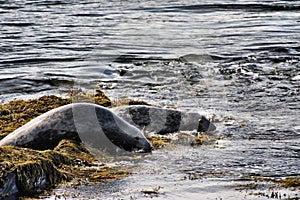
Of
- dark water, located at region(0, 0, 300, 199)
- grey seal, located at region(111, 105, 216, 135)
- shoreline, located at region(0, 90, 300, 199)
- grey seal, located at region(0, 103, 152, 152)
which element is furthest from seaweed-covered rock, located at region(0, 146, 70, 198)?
grey seal, located at region(111, 105, 216, 135)

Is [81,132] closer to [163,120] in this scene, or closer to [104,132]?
[104,132]

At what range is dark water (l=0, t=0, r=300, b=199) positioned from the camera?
5867 mm

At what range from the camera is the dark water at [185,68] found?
587cm

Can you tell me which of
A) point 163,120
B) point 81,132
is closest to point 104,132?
point 81,132

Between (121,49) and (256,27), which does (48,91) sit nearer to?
(121,49)

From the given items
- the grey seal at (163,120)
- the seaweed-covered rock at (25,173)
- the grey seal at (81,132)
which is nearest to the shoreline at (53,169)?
the seaweed-covered rock at (25,173)

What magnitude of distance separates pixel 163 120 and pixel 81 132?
1.42 metres

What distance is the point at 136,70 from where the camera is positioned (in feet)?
39.5

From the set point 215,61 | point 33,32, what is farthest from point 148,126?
point 33,32

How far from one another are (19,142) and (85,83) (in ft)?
15.2

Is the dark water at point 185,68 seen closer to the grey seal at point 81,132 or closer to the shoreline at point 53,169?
the shoreline at point 53,169

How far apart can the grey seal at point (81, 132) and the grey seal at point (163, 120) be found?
2.97 feet

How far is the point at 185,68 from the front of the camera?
12.1 metres

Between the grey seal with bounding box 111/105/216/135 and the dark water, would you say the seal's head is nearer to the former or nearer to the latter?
the dark water
